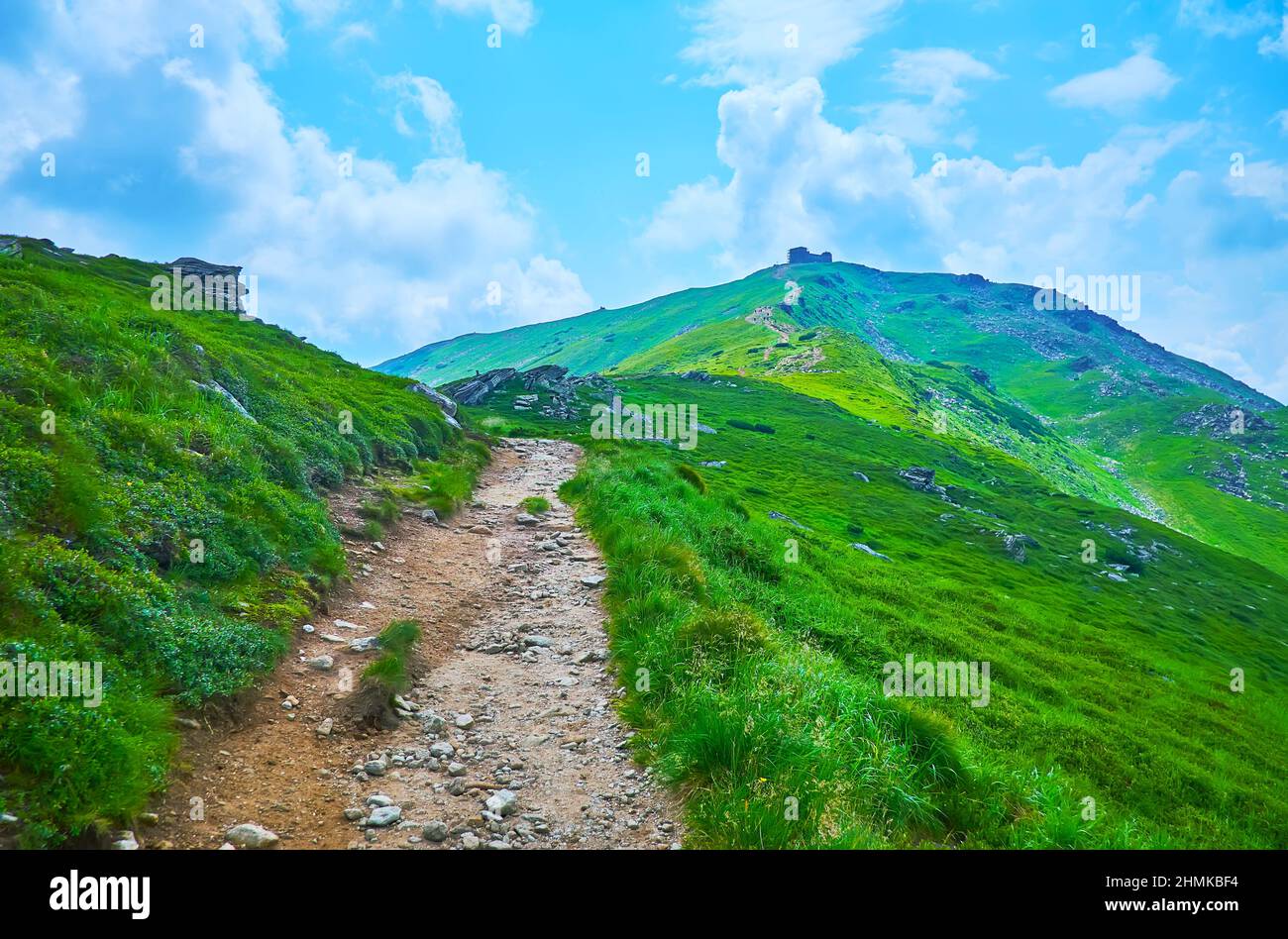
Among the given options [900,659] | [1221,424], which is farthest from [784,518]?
[1221,424]

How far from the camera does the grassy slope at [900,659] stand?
6.82 meters

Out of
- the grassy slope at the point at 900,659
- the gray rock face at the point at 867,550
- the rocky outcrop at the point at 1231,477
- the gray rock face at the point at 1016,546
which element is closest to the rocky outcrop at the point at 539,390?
the grassy slope at the point at 900,659

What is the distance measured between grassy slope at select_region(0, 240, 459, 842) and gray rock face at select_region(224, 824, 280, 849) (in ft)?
2.80

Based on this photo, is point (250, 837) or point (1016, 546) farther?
point (1016, 546)

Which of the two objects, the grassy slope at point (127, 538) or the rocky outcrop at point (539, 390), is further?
the rocky outcrop at point (539, 390)

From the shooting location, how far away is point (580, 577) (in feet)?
48.5

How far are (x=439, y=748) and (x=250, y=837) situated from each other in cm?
231

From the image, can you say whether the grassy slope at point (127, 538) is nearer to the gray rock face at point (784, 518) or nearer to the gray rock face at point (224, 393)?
the gray rock face at point (224, 393)

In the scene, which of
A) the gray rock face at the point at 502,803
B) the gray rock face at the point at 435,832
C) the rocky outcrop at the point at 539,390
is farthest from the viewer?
the rocky outcrop at the point at 539,390

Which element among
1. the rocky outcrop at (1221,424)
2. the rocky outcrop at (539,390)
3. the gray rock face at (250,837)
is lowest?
the gray rock face at (250,837)

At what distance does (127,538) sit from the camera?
847 cm

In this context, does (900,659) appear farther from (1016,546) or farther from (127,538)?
(1016,546)

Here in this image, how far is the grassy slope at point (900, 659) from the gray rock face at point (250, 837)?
3933 mm

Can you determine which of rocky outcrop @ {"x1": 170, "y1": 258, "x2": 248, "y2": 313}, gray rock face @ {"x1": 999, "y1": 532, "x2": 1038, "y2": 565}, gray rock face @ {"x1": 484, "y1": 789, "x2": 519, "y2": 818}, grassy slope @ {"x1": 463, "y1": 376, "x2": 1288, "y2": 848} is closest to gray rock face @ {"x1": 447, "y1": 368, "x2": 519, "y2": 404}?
grassy slope @ {"x1": 463, "y1": 376, "x2": 1288, "y2": 848}
